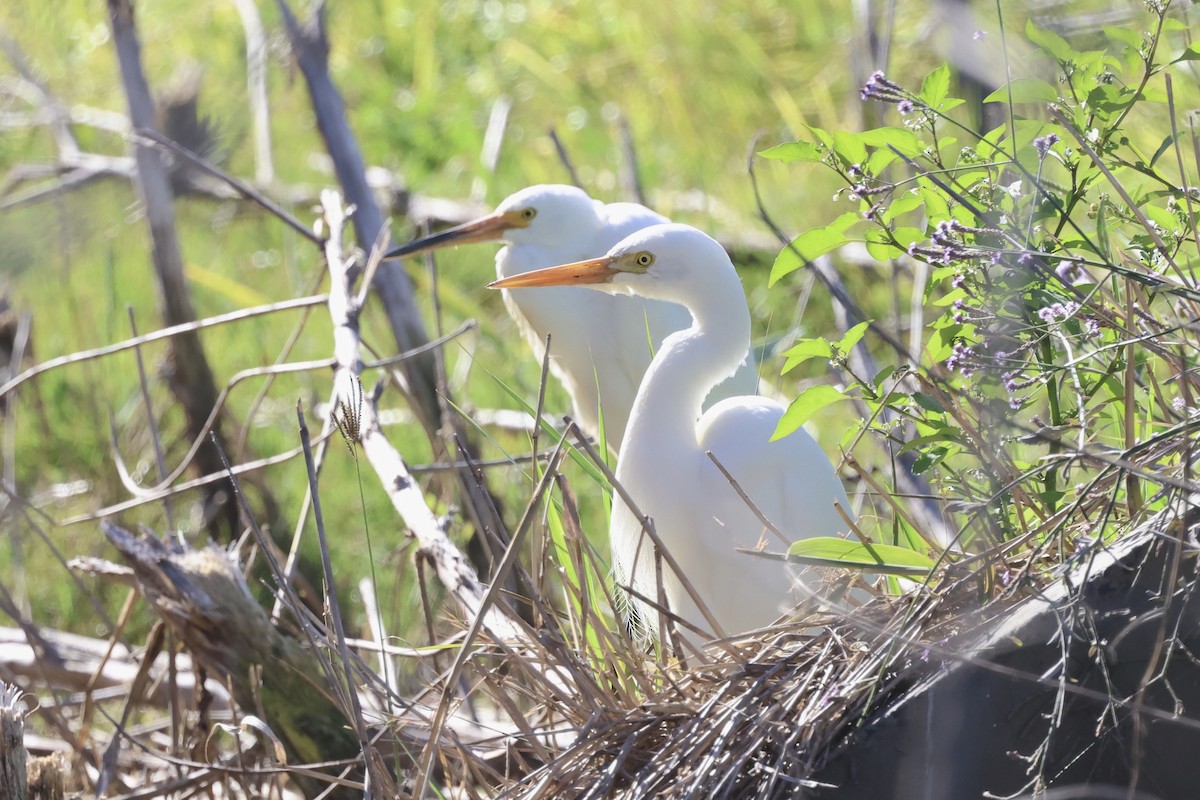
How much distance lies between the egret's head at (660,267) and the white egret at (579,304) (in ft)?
2.27

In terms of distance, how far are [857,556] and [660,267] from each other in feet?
2.72

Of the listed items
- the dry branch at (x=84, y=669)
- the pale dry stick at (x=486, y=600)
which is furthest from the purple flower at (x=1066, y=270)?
the dry branch at (x=84, y=669)

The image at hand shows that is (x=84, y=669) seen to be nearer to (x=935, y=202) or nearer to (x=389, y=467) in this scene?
(x=389, y=467)

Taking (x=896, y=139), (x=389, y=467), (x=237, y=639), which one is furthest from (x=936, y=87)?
(x=237, y=639)

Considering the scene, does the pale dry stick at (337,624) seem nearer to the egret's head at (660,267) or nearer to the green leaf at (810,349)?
the green leaf at (810,349)

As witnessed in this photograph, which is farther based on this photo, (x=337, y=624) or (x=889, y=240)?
(x=889, y=240)

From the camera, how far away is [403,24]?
285 inches

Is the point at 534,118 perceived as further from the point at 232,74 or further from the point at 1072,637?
the point at 1072,637

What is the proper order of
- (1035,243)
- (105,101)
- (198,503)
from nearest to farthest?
(1035,243) → (198,503) → (105,101)

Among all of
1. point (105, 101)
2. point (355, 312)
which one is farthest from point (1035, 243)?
point (105, 101)

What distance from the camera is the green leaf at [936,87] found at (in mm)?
1482

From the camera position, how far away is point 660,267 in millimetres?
2180

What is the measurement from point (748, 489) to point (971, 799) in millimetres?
896

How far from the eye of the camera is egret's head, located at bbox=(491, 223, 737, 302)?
2141 millimetres
